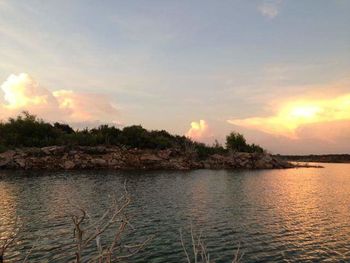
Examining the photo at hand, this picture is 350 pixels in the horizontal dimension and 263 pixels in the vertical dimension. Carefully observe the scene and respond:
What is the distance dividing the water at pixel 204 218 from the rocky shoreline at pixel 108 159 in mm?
28151

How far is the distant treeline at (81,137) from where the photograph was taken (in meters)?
101

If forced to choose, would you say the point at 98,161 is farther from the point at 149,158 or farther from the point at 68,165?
the point at 149,158

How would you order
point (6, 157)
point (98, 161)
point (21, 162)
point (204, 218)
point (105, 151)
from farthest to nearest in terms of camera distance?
1. point (105, 151)
2. point (98, 161)
3. point (6, 157)
4. point (21, 162)
5. point (204, 218)

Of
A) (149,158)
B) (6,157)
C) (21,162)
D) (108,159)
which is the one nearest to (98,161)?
(108,159)

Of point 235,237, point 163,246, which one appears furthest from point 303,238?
point 163,246

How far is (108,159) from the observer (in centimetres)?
9606

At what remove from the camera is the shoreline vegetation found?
9025 cm

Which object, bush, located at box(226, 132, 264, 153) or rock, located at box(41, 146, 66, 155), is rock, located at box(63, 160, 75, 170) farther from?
bush, located at box(226, 132, 264, 153)

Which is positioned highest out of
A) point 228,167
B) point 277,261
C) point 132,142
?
point 132,142

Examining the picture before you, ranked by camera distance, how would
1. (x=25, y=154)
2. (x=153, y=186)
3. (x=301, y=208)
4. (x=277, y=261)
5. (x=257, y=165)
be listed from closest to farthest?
(x=277, y=261) → (x=301, y=208) → (x=153, y=186) → (x=25, y=154) → (x=257, y=165)

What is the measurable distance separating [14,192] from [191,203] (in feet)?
79.1

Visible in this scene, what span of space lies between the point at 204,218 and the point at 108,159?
212 feet

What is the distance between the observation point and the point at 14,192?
47.2 metres

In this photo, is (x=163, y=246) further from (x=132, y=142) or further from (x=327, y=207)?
(x=132, y=142)
